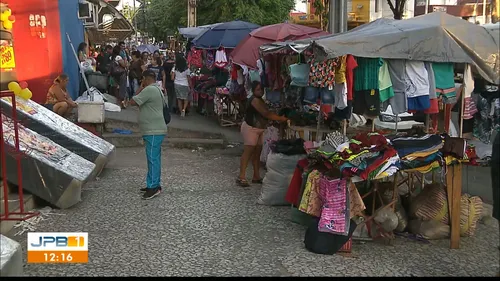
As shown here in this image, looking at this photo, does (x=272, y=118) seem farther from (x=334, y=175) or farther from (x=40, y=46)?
(x=40, y=46)

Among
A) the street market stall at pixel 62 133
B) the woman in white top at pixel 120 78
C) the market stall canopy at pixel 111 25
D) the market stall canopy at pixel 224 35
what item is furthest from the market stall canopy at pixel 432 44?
the market stall canopy at pixel 111 25

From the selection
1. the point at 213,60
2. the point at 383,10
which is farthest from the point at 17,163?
the point at 383,10

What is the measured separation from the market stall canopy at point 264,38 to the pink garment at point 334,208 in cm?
474

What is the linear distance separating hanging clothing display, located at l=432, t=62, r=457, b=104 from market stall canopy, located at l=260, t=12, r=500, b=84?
286mm

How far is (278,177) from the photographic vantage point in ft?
22.2

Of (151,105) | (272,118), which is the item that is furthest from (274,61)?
(151,105)

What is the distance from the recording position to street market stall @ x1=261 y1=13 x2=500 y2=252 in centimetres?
523

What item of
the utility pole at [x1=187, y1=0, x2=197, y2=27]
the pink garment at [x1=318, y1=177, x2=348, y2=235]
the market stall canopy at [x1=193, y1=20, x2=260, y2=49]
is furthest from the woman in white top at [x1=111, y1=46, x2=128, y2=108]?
the pink garment at [x1=318, y1=177, x2=348, y2=235]

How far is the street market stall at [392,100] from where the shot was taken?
5.23 m

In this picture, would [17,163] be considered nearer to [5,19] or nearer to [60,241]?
[60,241]

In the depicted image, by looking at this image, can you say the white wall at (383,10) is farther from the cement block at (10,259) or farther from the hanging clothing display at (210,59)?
the cement block at (10,259)

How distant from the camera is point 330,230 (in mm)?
5180

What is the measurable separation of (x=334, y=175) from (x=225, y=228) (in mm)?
1444

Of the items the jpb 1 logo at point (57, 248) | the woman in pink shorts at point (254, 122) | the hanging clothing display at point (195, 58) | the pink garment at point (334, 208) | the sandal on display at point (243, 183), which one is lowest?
the sandal on display at point (243, 183)
